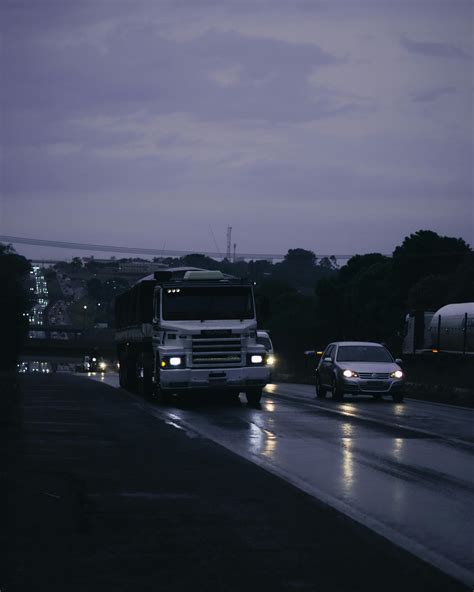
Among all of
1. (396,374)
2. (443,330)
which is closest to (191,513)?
(396,374)

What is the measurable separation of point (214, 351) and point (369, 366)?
5499 millimetres

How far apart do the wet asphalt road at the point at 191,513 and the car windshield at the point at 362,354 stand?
11.8 metres

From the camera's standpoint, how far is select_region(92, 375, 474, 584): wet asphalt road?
955cm

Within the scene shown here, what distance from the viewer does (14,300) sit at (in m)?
96.7

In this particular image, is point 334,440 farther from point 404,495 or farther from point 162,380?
point 162,380

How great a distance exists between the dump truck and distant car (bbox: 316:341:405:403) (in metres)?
3.31

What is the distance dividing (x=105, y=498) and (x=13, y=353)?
90.6 m

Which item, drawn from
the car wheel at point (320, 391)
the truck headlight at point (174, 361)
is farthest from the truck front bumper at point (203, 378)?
the car wheel at point (320, 391)

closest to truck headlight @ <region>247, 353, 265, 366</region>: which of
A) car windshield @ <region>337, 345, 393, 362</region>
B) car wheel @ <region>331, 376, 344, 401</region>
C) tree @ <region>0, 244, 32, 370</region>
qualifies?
car wheel @ <region>331, 376, 344, 401</region>

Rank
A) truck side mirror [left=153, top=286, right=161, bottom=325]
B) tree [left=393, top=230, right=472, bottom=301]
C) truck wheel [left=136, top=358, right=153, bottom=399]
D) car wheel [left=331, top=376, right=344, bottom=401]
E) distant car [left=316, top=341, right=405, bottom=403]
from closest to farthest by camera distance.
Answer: truck side mirror [left=153, top=286, right=161, bottom=325], truck wheel [left=136, top=358, right=153, bottom=399], distant car [left=316, top=341, right=405, bottom=403], car wheel [left=331, top=376, right=344, bottom=401], tree [left=393, top=230, right=472, bottom=301]

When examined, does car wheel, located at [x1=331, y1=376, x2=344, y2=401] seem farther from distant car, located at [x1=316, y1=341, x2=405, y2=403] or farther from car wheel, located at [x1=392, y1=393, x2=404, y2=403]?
car wheel, located at [x1=392, y1=393, x2=404, y2=403]

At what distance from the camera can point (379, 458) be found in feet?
50.2

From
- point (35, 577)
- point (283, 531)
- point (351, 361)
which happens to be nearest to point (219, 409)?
point (351, 361)

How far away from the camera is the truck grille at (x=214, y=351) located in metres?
27.2
